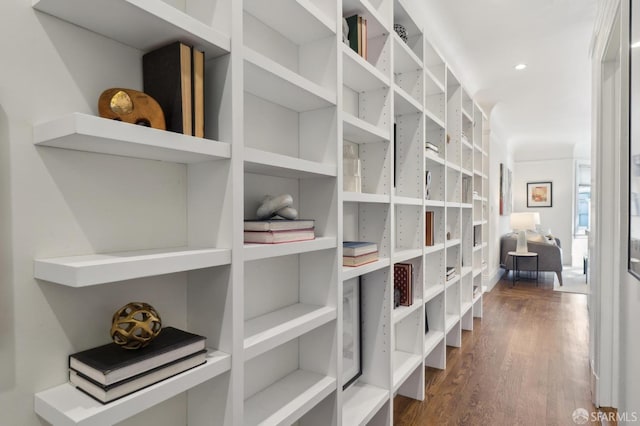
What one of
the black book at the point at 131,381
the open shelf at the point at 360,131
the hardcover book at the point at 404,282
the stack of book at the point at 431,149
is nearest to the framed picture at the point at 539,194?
the stack of book at the point at 431,149

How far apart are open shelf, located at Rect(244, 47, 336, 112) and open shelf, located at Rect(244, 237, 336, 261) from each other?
541 millimetres

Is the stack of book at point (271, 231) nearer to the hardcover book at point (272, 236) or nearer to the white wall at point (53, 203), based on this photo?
the hardcover book at point (272, 236)

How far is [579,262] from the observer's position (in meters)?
8.91

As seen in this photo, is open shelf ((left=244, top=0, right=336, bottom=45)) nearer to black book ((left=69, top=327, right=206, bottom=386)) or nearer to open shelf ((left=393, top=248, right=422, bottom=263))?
black book ((left=69, top=327, right=206, bottom=386))

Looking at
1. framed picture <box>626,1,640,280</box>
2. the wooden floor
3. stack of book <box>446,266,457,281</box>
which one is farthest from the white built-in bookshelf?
framed picture <box>626,1,640,280</box>

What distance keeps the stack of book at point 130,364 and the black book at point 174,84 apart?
53 centimetres

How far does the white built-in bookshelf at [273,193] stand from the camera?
2.79 ft

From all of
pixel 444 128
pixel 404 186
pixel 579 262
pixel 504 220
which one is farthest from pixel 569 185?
pixel 404 186

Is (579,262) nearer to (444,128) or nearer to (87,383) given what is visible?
(444,128)

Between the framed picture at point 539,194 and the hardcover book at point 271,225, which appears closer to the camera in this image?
the hardcover book at point 271,225

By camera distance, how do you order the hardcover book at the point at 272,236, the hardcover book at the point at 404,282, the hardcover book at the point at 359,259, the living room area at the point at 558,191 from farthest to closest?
1. the living room area at the point at 558,191
2. the hardcover book at the point at 404,282
3. the hardcover book at the point at 359,259
4. the hardcover book at the point at 272,236

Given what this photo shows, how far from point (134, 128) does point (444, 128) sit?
256 centimetres

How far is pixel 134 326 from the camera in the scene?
86 centimetres

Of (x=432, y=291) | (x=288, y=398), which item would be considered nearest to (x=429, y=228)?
(x=432, y=291)
